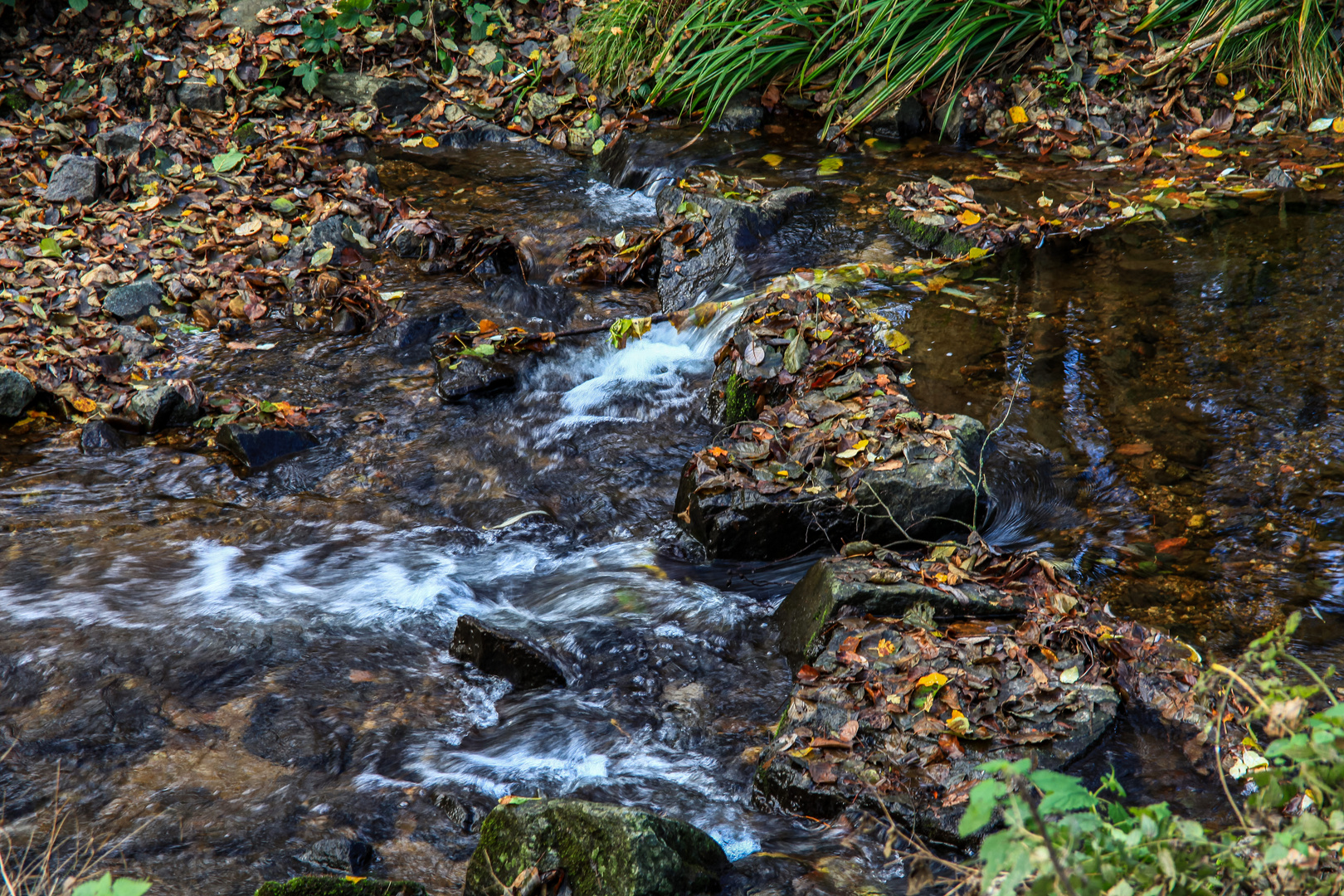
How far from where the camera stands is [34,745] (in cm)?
285

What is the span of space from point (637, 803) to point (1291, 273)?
4.46m

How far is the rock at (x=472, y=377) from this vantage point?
488 centimetres

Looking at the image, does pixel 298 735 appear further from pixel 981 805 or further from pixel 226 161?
pixel 226 161

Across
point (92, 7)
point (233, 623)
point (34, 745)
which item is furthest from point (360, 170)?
point (34, 745)

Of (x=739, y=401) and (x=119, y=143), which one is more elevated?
(x=119, y=143)

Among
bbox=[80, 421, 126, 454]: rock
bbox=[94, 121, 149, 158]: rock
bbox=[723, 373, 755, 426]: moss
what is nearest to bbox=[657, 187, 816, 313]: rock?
bbox=[723, 373, 755, 426]: moss

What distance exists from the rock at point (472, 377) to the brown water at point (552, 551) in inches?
3.4

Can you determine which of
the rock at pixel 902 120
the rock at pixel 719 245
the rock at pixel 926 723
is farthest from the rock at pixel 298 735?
the rock at pixel 902 120

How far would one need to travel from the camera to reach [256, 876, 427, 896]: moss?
2045mm

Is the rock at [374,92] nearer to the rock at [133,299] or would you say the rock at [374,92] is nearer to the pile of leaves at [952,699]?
the rock at [133,299]

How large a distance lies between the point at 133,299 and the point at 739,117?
4.71 meters

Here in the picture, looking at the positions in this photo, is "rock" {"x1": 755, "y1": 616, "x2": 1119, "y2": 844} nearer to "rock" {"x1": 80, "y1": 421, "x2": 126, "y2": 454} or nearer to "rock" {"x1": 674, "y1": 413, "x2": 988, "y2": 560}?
"rock" {"x1": 674, "y1": 413, "x2": 988, "y2": 560}

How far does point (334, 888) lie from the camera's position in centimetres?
207

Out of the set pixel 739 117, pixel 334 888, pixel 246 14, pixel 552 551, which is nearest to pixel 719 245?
pixel 739 117
